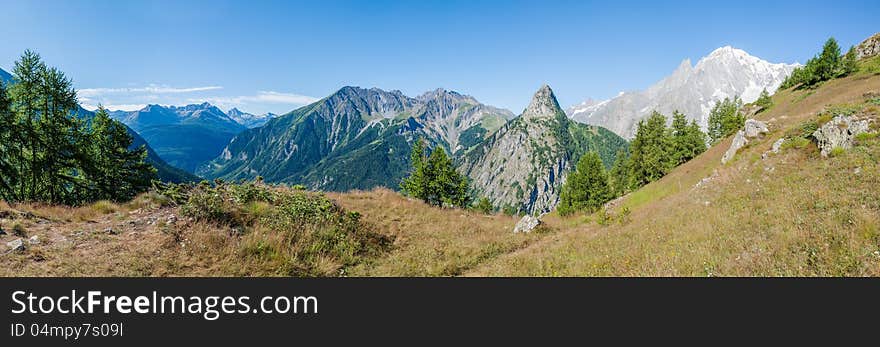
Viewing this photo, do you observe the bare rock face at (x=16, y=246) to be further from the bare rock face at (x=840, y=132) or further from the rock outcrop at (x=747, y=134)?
the rock outcrop at (x=747, y=134)

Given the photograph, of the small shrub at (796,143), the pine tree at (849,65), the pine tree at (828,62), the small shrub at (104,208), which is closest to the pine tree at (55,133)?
the small shrub at (104,208)

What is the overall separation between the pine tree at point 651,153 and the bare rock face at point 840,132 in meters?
38.6

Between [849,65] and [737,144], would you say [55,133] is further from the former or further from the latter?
[849,65]

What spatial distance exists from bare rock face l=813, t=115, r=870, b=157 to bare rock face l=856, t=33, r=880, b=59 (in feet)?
275

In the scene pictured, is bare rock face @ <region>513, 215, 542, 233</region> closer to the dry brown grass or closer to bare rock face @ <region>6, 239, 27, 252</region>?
the dry brown grass

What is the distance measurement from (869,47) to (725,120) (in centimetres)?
3769

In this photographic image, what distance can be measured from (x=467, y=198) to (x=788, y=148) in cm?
3143

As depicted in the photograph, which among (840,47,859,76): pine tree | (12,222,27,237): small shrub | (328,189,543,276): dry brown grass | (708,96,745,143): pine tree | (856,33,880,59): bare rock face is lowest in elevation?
(328,189,543,276): dry brown grass

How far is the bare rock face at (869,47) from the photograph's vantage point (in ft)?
210

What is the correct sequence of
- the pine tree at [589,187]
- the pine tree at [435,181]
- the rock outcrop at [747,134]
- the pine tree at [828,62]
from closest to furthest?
the rock outcrop at [747,134] < the pine tree at [435,181] < the pine tree at [589,187] < the pine tree at [828,62]

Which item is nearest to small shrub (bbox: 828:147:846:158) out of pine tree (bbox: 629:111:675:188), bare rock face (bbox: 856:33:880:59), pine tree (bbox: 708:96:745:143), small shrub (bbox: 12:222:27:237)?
small shrub (bbox: 12:222:27:237)

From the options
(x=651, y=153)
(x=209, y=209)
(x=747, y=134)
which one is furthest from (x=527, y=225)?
(x=651, y=153)

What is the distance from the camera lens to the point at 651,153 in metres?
52.3

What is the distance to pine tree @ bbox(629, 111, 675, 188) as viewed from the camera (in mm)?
51125
